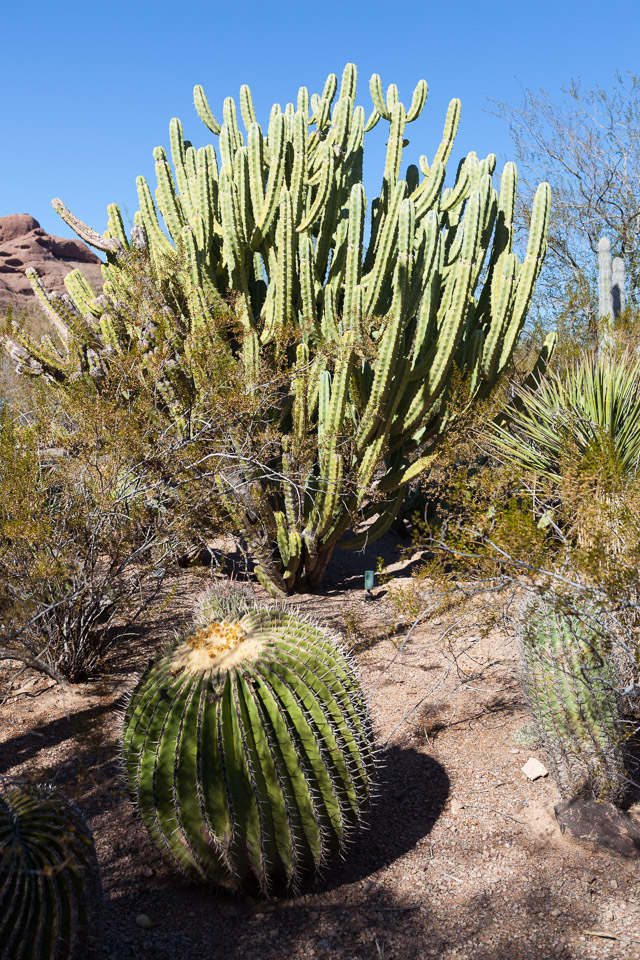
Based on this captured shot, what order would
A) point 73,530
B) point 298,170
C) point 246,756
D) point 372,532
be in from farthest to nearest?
point 372,532 → point 298,170 → point 73,530 → point 246,756

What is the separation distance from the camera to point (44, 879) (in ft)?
7.22

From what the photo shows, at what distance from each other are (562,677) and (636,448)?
3203mm

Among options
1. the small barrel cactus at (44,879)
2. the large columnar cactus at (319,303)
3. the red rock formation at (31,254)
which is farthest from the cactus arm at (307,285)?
the red rock formation at (31,254)

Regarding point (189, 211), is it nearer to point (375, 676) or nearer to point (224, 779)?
point (375, 676)

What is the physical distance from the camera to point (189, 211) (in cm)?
688

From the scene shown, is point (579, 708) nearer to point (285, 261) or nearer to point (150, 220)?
point (285, 261)

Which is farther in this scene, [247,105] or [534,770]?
[247,105]

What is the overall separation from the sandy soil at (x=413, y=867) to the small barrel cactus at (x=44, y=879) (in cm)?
23

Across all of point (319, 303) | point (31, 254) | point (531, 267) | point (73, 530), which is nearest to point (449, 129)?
point (531, 267)

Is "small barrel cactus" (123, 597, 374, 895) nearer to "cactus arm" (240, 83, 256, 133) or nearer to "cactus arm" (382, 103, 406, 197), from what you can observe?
"cactus arm" (382, 103, 406, 197)

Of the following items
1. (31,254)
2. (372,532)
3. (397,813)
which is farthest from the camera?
(31,254)

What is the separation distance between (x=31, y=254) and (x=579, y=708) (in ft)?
180

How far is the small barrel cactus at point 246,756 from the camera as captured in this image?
98.3 inches

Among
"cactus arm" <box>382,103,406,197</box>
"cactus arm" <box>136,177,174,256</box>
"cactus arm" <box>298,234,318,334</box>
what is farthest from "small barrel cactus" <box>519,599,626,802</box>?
"cactus arm" <box>382,103,406,197</box>
